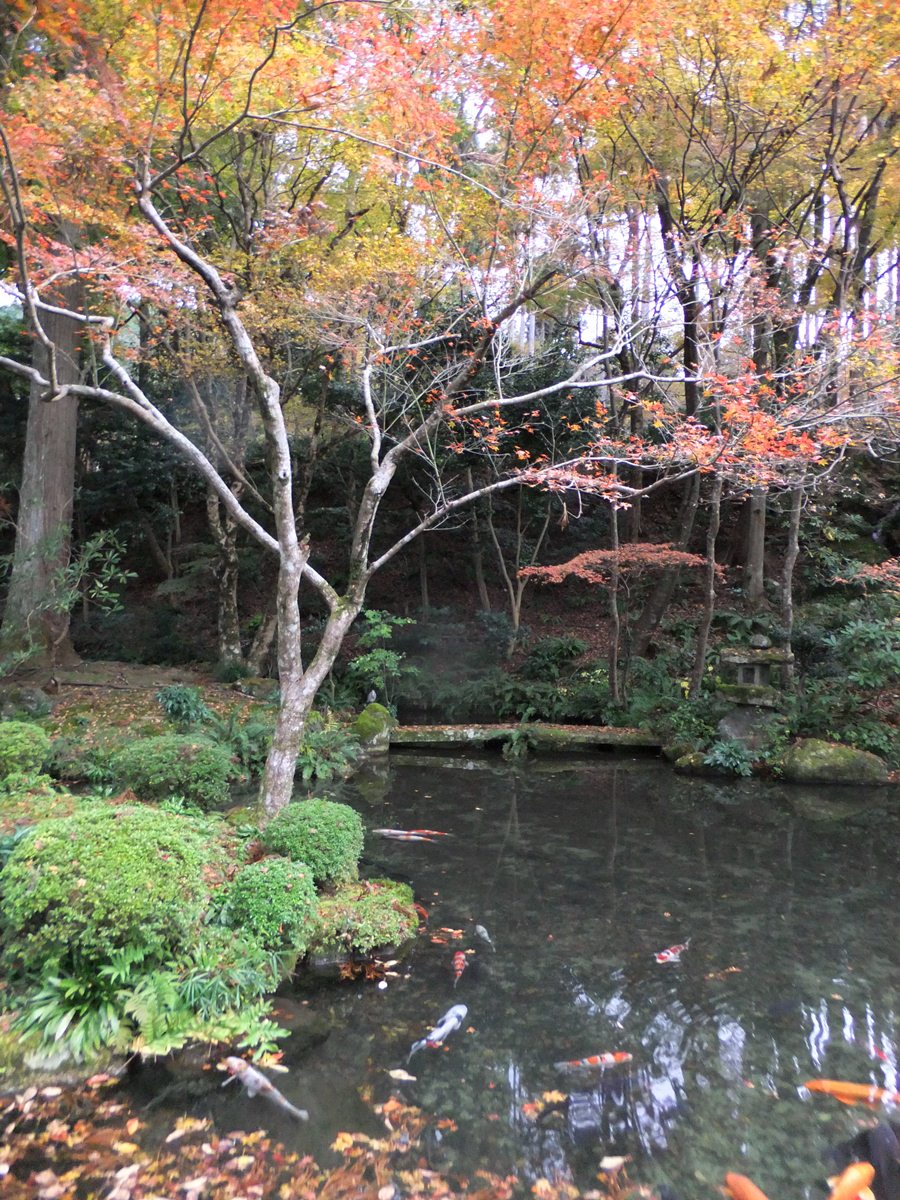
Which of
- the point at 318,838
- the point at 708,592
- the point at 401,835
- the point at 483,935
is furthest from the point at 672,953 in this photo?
the point at 708,592

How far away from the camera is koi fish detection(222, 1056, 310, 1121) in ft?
10.7

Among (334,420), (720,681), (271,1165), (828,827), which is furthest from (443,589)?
(271,1165)

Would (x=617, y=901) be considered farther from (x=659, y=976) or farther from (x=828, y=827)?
(x=828, y=827)

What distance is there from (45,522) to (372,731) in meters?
5.78

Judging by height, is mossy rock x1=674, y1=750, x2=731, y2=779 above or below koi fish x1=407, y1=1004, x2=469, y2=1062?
above

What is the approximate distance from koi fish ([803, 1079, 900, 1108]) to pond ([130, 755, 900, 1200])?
0.23 ft

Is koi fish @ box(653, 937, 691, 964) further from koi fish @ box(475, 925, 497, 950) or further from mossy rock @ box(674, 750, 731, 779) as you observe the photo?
mossy rock @ box(674, 750, 731, 779)

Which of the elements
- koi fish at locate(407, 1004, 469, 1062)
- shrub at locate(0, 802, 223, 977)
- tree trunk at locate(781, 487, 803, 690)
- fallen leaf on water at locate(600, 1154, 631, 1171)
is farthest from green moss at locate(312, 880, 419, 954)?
tree trunk at locate(781, 487, 803, 690)

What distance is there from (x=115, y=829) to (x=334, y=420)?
473 inches

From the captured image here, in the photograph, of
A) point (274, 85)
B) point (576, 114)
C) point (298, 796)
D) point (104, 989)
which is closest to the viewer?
point (104, 989)

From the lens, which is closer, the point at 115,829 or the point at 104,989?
the point at 104,989

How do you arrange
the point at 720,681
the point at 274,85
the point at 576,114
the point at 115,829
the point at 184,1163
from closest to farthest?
the point at 184,1163, the point at 115,829, the point at 274,85, the point at 576,114, the point at 720,681

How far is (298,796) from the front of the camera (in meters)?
8.84

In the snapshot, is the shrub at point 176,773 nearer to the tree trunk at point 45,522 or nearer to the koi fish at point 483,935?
the koi fish at point 483,935
